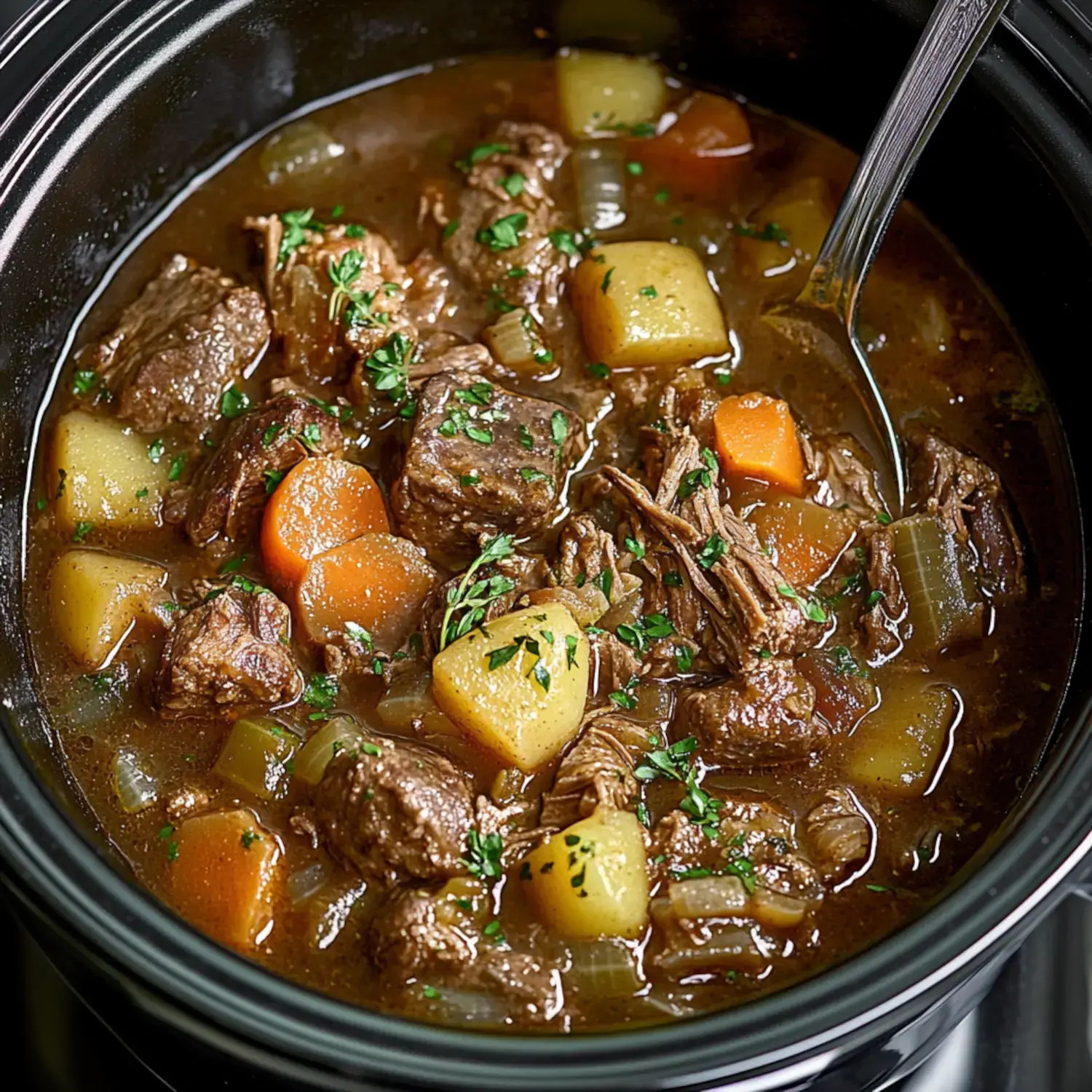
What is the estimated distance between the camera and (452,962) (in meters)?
2.65

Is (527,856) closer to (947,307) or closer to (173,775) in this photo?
(173,775)

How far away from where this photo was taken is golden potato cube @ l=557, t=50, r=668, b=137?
383 centimetres

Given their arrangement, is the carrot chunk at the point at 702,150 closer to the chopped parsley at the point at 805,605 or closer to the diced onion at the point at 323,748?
the chopped parsley at the point at 805,605

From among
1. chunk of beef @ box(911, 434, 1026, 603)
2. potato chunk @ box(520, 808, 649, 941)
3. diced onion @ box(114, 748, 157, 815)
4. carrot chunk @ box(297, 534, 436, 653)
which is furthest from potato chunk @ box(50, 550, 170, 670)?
chunk of beef @ box(911, 434, 1026, 603)

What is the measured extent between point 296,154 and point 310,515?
1.19 m

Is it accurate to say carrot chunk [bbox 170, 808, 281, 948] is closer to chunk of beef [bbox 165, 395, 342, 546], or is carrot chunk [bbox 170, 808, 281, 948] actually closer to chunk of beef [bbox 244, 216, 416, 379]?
chunk of beef [bbox 165, 395, 342, 546]

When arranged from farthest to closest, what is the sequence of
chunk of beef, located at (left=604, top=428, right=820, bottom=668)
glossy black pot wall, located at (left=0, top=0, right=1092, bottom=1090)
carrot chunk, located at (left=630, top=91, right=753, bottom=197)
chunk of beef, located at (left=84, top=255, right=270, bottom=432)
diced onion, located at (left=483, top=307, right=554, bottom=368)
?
carrot chunk, located at (left=630, top=91, right=753, bottom=197), diced onion, located at (left=483, top=307, right=554, bottom=368), chunk of beef, located at (left=84, top=255, right=270, bottom=432), chunk of beef, located at (left=604, top=428, right=820, bottom=668), glossy black pot wall, located at (left=0, top=0, right=1092, bottom=1090)

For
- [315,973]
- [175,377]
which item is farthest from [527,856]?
[175,377]

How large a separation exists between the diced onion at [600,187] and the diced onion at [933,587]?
1.19 metres

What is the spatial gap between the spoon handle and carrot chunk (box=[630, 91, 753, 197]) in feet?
1.47

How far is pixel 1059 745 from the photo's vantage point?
2551 mm

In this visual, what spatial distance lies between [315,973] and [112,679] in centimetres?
82

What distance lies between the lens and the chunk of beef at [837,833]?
9.25 feet

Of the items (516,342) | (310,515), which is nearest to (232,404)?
(310,515)
